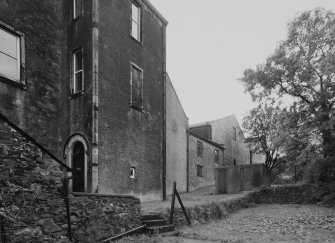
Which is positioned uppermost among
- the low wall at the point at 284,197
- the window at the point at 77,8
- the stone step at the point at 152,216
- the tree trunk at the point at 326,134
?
the window at the point at 77,8

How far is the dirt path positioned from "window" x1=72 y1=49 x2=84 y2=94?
316 inches

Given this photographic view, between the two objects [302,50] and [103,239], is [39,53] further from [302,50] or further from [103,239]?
[302,50]

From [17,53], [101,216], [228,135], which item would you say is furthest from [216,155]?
[101,216]

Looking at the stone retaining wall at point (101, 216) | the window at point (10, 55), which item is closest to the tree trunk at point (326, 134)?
the stone retaining wall at point (101, 216)

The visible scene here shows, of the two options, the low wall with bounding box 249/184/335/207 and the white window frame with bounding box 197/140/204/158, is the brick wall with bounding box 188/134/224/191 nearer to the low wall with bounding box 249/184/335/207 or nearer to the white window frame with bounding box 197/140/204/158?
the white window frame with bounding box 197/140/204/158

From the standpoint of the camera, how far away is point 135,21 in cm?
1711

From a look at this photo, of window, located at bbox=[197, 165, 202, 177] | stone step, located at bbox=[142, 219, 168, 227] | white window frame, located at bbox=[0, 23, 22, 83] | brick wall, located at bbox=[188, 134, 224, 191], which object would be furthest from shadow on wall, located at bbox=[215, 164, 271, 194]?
white window frame, located at bbox=[0, 23, 22, 83]

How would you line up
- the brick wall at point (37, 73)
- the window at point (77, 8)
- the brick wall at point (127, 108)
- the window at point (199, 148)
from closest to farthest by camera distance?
1. the brick wall at point (37, 73)
2. the brick wall at point (127, 108)
3. the window at point (77, 8)
4. the window at point (199, 148)

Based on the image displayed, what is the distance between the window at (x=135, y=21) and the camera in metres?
16.8

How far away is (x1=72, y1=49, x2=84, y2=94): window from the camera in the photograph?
48.0 feet

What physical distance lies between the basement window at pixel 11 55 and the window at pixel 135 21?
6.37m

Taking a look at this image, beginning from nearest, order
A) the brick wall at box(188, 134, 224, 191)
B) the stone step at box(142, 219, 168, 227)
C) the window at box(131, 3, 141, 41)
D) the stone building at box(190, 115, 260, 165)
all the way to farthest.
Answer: the stone step at box(142, 219, 168, 227) < the window at box(131, 3, 141, 41) < the brick wall at box(188, 134, 224, 191) < the stone building at box(190, 115, 260, 165)

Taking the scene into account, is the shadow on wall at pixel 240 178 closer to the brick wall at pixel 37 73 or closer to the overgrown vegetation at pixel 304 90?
the overgrown vegetation at pixel 304 90

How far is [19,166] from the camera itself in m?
6.12
